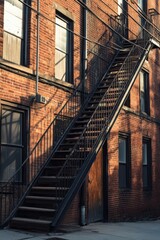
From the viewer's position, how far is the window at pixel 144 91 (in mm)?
18080

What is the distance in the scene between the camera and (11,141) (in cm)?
1020

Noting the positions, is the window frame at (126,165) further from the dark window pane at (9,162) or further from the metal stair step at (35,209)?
the metal stair step at (35,209)

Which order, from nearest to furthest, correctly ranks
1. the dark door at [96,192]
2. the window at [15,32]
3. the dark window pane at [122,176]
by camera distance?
the window at [15,32] < the dark door at [96,192] < the dark window pane at [122,176]

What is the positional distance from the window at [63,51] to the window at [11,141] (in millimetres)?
2354

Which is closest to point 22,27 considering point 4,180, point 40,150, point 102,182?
point 40,150

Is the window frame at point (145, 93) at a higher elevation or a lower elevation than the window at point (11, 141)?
higher

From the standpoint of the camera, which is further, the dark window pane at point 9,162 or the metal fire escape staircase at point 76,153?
the dark window pane at point 9,162

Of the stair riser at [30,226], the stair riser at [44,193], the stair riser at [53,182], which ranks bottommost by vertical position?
the stair riser at [30,226]

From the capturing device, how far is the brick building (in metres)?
9.98

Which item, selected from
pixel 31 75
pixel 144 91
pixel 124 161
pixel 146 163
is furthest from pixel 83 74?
pixel 146 163

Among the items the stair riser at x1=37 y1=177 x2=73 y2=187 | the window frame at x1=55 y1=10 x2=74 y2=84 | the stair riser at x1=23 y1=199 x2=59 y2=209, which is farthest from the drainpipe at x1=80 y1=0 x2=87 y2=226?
the stair riser at x1=23 y1=199 x2=59 y2=209

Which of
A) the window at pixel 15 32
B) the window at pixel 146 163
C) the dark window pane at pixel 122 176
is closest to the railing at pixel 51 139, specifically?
the window at pixel 15 32

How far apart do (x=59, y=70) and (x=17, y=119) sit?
264 cm

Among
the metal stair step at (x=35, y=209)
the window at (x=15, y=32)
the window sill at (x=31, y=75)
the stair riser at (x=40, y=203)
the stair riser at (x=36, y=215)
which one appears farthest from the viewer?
the window at (x=15, y=32)
